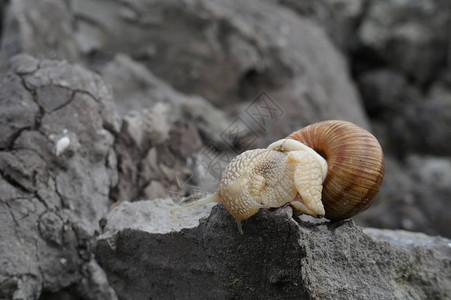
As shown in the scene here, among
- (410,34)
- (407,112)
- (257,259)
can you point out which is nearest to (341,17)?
(410,34)

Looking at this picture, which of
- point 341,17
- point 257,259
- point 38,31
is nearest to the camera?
point 257,259

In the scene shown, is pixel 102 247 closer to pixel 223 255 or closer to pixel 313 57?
pixel 223 255

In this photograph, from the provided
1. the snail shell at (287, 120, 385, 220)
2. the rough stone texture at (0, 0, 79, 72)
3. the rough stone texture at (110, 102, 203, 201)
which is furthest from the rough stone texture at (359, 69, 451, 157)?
the snail shell at (287, 120, 385, 220)

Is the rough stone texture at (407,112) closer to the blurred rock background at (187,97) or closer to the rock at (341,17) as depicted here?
the blurred rock background at (187,97)

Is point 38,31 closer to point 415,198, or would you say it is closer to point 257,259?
point 257,259

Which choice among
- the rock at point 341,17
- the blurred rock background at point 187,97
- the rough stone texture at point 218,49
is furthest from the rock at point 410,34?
the rough stone texture at point 218,49

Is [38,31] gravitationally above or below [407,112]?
above
